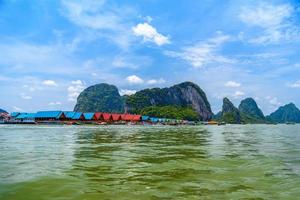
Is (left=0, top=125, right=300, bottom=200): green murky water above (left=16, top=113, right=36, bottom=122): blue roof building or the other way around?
the other way around

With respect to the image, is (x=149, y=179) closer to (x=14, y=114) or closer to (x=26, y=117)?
(x=26, y=117)

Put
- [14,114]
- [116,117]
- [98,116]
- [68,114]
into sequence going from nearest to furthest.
→ [68,114] < [14,114] < [98,116] < [116,117]

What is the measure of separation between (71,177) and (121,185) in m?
1.82

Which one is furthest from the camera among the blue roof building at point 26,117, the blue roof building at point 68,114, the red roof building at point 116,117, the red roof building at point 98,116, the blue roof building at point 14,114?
the red roof building at point 116,117

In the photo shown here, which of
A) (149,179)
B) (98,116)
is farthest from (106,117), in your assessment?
(149,179)

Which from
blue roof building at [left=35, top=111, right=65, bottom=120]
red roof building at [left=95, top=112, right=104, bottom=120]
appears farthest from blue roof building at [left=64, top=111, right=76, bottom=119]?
red roof building at [left=95, top=112, right=104, bottom=120]

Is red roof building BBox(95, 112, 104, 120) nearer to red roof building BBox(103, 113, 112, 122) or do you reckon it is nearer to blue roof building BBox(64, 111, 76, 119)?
red roof building BBox(103, 113, 112, 122)

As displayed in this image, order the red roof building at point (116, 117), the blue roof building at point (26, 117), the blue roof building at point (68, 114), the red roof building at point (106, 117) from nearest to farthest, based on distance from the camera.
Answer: the blue roof building at point (26, 117), the blue roof building at point (68, 114), the red roof building at point (106, 117), the red roof building at point (116, 117)

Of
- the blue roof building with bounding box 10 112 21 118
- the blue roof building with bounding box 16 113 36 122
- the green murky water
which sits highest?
the blue roof building with bounding box 10 112 21 118

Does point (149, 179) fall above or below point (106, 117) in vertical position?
below

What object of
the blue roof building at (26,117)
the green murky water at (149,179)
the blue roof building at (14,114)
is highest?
the blue roof building at (14,114)

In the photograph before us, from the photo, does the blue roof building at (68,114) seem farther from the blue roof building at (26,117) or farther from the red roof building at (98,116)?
the red roof building at (98,116)

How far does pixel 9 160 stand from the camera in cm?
1255

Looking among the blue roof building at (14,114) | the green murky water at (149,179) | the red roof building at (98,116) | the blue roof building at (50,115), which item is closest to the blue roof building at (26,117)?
the blue roof building at (50,115)
